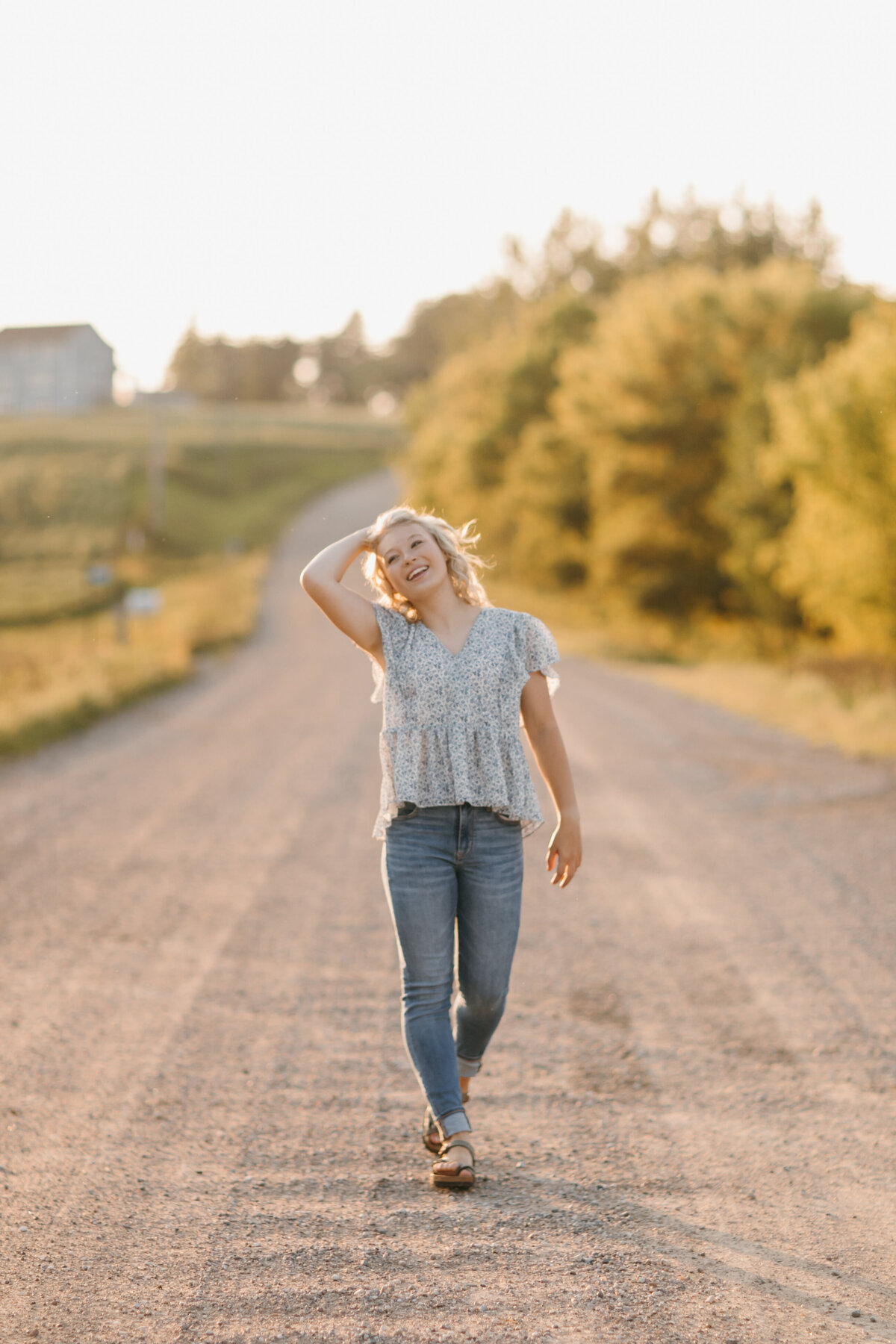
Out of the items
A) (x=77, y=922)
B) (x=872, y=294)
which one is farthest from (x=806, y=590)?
(x=77, y=922)

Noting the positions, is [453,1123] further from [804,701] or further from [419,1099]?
[804,701]

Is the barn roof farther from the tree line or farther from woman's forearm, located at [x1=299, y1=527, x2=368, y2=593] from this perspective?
the tree line

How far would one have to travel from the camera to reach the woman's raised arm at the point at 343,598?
3.66m

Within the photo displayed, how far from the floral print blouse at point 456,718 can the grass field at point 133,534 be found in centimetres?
1108

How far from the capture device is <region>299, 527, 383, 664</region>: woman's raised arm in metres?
3.66

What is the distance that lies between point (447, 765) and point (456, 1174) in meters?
1.16

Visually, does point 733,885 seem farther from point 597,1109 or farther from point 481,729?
point 481,729

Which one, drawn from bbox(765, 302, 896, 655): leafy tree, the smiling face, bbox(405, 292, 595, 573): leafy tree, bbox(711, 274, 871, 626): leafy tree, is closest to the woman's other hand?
the smiling face

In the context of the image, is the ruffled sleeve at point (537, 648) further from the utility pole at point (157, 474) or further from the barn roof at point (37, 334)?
the utility pole at point (157, 474)

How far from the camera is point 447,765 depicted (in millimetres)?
3594

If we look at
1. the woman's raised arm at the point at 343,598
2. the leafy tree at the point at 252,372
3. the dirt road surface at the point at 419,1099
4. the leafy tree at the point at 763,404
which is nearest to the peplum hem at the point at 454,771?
the woman's raised arm at the point at 343,598

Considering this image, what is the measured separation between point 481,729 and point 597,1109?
1.53 meters

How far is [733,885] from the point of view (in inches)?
299

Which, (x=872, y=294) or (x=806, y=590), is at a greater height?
(x=872, y=294)
